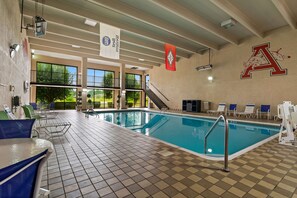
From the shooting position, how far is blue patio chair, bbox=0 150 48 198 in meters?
0.62

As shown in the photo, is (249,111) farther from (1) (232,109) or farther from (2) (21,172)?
(2) (21,172)

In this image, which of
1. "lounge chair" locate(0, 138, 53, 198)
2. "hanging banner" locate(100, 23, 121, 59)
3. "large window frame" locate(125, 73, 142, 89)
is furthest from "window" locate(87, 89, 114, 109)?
"lounge chair" locate(0, 138, 53, 198)

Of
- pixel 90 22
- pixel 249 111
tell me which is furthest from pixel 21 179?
pixel 249 111

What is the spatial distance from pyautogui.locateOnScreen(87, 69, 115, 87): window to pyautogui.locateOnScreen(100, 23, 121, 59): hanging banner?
900cm

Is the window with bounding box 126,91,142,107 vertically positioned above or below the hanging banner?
below

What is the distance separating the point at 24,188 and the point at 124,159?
2.18 metres

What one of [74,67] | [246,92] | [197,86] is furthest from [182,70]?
[74,67]

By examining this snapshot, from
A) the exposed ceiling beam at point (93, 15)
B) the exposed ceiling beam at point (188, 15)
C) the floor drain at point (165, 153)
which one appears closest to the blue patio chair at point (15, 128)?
the floor drain at point (165, 153)

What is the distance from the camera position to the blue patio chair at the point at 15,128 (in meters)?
1.72

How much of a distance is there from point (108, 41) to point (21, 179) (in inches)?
250

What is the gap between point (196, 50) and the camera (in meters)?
11.0

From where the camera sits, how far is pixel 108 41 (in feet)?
20.6

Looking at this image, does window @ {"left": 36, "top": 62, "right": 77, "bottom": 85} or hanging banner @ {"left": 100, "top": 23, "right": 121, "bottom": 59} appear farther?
window @ {"left": 36, "top": 62, "right": 77, "bottom": 85}

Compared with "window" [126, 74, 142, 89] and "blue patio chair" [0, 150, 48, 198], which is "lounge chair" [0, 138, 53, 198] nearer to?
"blue patio chair" [0, 150, 48, 198]
